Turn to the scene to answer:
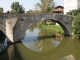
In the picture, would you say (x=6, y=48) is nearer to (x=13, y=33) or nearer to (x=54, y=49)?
(x=13, y=33)

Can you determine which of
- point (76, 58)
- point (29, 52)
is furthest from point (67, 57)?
point (29, 52)

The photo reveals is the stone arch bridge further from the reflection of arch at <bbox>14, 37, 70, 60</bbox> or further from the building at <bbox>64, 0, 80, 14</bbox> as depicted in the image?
the building at <bbox>64, 0, 80, 14</bbox>

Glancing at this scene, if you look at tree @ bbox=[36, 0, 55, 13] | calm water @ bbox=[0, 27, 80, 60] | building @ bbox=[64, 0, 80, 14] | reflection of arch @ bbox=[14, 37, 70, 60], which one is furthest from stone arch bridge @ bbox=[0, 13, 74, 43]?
tree @ bbox=[36, 0, 55, 13]

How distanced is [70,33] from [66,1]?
1744 cm

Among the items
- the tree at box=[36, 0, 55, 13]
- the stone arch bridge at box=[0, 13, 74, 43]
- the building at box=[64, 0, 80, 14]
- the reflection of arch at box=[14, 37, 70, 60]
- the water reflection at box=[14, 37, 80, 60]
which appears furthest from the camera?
the tree at box=[36, 0, 55, 13]

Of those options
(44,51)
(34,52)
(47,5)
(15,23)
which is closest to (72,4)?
(47,5)

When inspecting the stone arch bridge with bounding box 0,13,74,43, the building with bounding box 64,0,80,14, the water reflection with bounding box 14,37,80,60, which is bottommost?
the water reflection with bounding box 14,37,80,60

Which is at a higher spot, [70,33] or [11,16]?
[11,16]

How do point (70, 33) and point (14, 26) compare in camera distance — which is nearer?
point (14, 26)

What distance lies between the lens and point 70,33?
1037 inches

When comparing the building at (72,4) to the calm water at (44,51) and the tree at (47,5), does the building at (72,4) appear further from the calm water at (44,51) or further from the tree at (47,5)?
the calm water at (44,51)

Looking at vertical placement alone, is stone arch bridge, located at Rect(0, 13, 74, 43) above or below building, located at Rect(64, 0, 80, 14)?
below

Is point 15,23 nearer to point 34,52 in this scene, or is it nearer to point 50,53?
point 34,52

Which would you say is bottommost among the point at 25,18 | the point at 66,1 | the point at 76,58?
the point at 76,58
